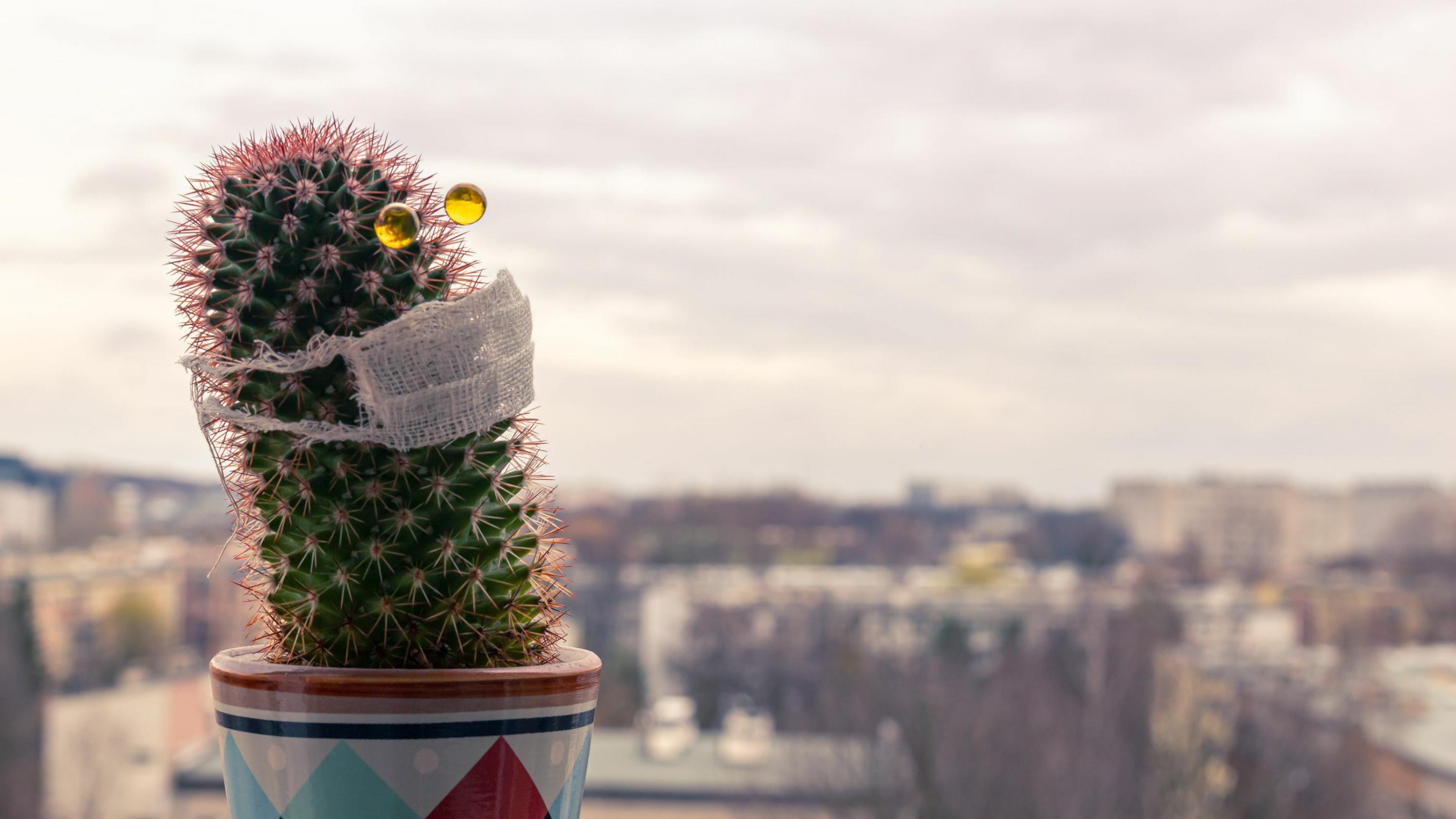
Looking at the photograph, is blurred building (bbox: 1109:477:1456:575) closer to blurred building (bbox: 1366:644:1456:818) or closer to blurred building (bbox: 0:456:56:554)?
blurred building (bbox: 1366:644:1456:818)

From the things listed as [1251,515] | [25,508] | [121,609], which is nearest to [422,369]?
[25,508]

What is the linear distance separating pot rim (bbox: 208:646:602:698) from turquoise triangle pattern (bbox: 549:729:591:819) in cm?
6

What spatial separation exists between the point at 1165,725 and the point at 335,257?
2558 centimetres

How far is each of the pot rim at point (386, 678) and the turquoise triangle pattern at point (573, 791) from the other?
2.4 inches

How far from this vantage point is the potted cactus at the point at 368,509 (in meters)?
0.94

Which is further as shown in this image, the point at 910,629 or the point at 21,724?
the point at 910,629

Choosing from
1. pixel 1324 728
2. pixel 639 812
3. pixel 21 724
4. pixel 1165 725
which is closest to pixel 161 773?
pixel 21 724

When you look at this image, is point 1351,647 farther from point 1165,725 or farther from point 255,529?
point 255,529

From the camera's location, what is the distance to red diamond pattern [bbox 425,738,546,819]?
948 millimetres

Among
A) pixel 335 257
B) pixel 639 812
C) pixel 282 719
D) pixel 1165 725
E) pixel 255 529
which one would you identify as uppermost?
pixel 335 257

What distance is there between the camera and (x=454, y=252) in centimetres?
105

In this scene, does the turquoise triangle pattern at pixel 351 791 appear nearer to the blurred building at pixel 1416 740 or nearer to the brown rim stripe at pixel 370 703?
the brown rim stripe at pixel 370 703

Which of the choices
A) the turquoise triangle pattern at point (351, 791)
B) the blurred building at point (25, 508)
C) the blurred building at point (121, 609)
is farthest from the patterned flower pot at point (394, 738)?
the blurred building at point (25, 508)

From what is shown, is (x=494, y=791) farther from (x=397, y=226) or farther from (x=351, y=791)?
(x=397, y=226)
